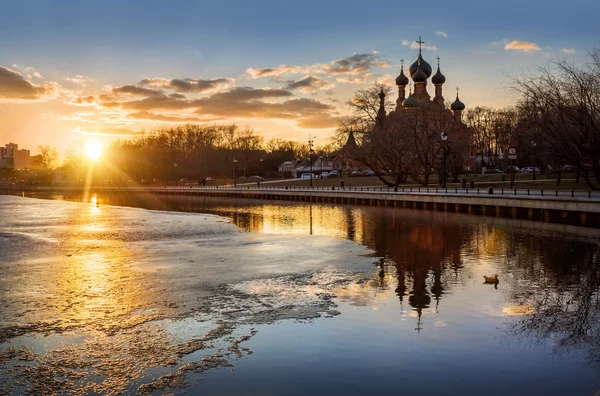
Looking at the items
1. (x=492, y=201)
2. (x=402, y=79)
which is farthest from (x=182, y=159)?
(x=492, y=201)

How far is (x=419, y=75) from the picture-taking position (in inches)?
3939

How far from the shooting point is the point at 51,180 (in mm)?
164000

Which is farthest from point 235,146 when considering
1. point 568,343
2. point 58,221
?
point 568,343

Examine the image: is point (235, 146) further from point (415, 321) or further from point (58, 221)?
point (415, 321)

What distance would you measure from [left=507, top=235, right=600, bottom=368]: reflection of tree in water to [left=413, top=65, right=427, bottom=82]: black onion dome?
77.0 meters

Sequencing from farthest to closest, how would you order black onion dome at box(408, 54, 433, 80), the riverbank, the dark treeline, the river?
the dark treeline → black onion dome at box(408, 54, 433, 80) → the riverbank → the river

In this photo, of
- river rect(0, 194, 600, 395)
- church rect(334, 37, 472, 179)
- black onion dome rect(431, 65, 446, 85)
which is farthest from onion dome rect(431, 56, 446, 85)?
river rect(0, 194, 600, 395)

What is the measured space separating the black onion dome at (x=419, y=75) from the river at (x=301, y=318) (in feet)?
250

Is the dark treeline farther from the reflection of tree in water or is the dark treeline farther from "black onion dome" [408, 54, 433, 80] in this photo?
the reflection of tree in water

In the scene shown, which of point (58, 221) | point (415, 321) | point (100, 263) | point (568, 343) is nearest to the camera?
point (568, 343)

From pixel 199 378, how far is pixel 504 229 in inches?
1109

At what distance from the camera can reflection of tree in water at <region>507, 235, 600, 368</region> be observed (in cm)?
1235

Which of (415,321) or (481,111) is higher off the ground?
(481,111)

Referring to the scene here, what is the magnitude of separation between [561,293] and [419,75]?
88.1m
